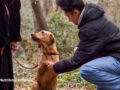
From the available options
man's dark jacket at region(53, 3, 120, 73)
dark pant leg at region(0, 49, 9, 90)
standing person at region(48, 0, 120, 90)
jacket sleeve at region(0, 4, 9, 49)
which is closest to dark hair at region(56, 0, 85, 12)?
standing person at region(48, 0, 120, 90)

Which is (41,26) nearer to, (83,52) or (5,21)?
(5,21)

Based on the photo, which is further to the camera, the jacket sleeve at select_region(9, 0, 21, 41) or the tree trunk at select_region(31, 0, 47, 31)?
the tree trunk at select_region(31, 0, 47, 31)

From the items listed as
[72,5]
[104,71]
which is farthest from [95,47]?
[72,5]

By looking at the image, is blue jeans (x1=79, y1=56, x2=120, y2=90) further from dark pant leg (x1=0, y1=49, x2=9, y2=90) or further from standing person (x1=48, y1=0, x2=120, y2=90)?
dark pant leg (x1=0, y1=49, x2=9, y2=90)

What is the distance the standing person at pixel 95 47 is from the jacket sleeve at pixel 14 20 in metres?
1.08

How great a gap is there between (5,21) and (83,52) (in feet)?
4.76

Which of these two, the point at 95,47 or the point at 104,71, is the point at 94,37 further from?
the point at 104,71

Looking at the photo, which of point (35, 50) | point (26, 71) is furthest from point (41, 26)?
point (35, 50)

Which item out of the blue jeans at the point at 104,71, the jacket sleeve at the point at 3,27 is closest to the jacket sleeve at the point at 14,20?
the jacket sleeve at the point at 3,27

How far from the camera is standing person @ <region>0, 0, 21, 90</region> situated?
141 inches

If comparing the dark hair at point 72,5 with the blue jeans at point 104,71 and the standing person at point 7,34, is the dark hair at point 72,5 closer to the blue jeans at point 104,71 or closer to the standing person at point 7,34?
the blue jeans at point 104,71

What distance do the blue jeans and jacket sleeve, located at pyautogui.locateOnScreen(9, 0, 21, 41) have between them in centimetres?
155

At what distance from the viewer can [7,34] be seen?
3670 millimetres

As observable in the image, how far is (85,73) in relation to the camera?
3184mm
